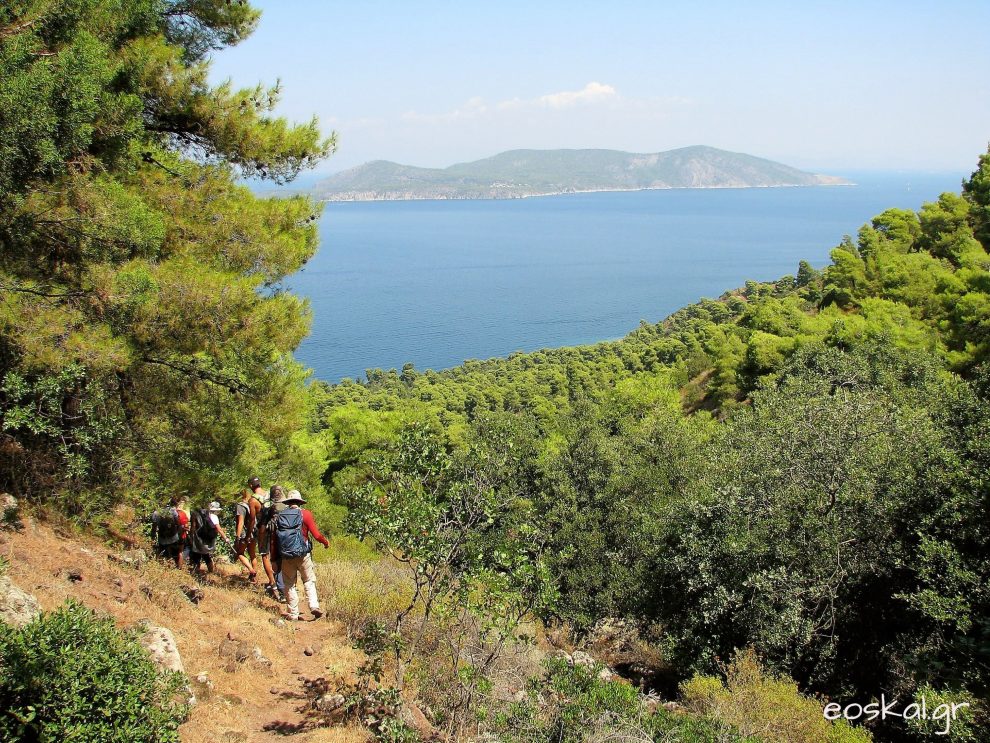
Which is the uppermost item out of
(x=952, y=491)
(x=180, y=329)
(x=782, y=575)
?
(x=180, y=329)

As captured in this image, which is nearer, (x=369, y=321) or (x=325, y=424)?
(x=325, y=424)

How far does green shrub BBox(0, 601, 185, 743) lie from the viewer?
3.66 metres

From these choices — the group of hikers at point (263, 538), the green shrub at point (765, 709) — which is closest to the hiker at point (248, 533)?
the group of hikers at point (263, 538)

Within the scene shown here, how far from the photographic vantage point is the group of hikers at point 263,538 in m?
7.25

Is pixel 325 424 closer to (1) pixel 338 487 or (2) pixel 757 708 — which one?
(1) pixel 338 487

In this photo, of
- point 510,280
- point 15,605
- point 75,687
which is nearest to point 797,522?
point 75,687

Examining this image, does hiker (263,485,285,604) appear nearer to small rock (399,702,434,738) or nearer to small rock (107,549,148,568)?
small rock (107,549,148,568)

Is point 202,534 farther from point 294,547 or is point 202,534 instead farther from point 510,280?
point 510,280

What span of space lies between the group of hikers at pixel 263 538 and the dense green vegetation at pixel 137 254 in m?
0.71

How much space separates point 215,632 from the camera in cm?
657

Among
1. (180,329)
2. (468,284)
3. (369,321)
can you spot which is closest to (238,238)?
(180,329)

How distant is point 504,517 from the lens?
595 inches

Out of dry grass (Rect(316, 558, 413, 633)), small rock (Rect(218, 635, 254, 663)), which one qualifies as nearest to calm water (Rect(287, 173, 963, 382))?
dry grass (Rect(316, 558, 413, 633))

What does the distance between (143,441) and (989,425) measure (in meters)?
10.7
